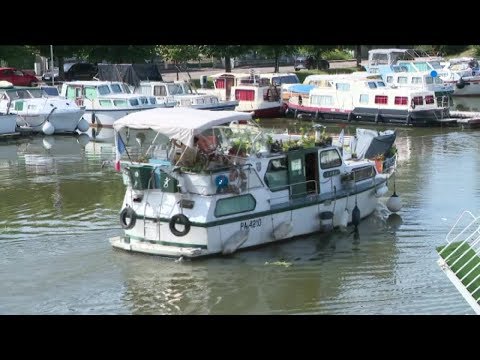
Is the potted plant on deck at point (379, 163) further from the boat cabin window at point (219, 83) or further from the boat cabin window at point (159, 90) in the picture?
the boat cabin window at point (219, 83)

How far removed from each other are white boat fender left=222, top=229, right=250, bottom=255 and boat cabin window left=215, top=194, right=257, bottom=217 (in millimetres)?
509

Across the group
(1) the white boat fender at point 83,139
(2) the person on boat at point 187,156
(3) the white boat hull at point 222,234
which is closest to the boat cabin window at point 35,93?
(1) the white boat fender at point 83,139

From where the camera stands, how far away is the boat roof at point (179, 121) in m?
16.5

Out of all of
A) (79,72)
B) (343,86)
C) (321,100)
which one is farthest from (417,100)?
(79,72)

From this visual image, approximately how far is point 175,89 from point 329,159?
25.4m

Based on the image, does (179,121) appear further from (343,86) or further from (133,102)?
(343,86)

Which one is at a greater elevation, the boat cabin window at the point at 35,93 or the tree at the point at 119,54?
the tree at the point at 119,54

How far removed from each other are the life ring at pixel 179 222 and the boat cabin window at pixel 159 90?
27.4 meters

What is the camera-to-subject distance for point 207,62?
7344 centimetres

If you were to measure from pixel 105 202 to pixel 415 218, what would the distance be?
9024 millimetres

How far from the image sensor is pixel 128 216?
57.2ft

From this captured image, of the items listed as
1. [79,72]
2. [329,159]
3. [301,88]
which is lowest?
[329,159]
